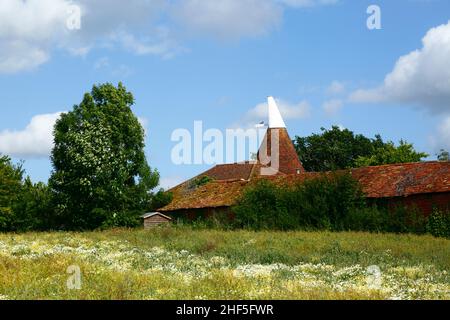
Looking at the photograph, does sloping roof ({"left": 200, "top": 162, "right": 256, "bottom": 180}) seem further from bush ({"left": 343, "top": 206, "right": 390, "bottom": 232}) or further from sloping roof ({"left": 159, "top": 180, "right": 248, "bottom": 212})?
bush ({"left": 343, "top": 206, "right": 390, "bottom": 232})

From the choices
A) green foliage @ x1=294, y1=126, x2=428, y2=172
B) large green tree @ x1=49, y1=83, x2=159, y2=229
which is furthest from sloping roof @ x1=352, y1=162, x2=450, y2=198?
green foliage @ x1=294, y1=126, x2=428, y2=172

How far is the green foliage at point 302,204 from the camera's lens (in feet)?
114

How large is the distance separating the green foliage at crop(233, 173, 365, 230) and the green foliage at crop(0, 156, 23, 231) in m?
23.6

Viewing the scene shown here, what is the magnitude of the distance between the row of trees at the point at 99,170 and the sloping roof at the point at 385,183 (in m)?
4.33

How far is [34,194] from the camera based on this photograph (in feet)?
187

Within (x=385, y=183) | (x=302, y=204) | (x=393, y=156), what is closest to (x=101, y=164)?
(x=302, y=204)

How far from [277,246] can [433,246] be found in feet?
18.7

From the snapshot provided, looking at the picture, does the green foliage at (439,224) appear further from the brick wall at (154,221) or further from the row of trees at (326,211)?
the brick wall at (154,221)

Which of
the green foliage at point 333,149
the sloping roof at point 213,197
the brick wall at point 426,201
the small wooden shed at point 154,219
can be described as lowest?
the small wooden shed at point 154,219

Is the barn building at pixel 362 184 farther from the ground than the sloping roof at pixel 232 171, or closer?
closer

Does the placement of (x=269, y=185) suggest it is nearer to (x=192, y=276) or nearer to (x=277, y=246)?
(x=277, y=246)

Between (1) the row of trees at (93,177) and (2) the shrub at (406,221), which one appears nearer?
(2) the shrub at (406,221)

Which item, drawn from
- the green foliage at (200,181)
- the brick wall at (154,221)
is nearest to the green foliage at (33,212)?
the brick wall at (154,221)

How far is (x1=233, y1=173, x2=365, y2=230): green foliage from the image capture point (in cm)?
3484
